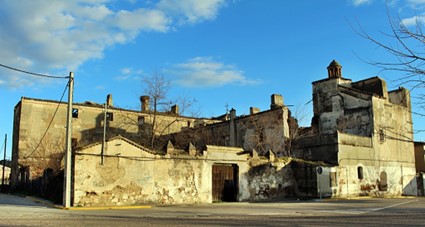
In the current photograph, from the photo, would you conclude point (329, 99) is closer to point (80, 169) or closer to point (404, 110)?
point (404, 110)

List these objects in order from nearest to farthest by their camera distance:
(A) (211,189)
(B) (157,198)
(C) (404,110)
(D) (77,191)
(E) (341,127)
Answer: (D) (77,191) → (B) (157,198) → (A) (211,189) → (E) (341,127) → (C) (404,110)

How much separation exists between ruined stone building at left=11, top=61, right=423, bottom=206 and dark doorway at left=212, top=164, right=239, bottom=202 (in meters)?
0.07

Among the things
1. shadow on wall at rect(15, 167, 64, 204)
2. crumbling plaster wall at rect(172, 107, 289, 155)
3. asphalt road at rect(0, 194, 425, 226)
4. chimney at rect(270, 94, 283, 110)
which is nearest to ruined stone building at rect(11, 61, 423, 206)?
chimney at rect(270, 94, 283, 110)

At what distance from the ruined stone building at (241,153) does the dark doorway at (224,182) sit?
0.07 meters

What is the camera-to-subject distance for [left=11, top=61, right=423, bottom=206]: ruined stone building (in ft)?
69.5

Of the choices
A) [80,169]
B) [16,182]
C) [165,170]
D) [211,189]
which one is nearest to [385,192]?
[211,189]

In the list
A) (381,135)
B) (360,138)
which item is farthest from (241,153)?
(381,135)

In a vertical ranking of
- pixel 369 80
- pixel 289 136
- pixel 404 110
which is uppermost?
pixel 369 80

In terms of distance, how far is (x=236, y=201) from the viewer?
84.7 ft

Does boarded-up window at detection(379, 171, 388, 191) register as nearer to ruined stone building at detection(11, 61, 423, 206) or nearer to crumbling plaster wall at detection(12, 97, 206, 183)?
ruined stone building at detection(11, 61, 423, 206)

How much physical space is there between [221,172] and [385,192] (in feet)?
56.7

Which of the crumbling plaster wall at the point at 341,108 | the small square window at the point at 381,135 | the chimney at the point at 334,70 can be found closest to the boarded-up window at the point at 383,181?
the small square window at the point at 381,135

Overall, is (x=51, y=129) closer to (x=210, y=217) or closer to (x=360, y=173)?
(x=360, y=173)

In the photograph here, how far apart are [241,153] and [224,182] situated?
7.62 feet
